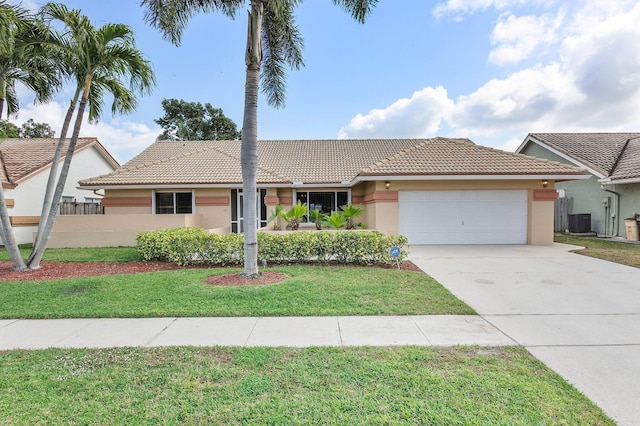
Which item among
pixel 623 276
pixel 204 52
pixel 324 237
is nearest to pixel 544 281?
pixel 623 276

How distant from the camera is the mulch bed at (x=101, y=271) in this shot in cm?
751

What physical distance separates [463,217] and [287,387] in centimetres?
1242

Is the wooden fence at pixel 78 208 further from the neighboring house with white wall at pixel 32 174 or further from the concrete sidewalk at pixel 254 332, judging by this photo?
the concrete sidewalk at pixel 254 332

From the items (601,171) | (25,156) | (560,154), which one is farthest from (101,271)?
(560,154)

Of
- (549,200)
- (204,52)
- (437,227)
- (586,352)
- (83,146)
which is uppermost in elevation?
(204,52)

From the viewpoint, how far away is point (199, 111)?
129 ft

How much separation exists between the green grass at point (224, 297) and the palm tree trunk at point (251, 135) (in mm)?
1137

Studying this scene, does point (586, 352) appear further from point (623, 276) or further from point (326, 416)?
point (623, 276)

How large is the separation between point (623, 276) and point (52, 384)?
36.9 ft

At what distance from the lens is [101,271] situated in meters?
9.00

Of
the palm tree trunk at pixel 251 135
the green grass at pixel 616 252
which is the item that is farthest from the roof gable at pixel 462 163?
the palm tree trunk at pixel 251 135

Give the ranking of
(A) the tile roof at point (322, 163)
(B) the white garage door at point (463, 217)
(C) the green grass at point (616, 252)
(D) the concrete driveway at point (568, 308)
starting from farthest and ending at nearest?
(B) the white garage door at point (463, 217) < (A) the tile roof at point (322, 163) < (C) the green grass at point (616, 252) < (D) the concrete driveway at point (568, 308)

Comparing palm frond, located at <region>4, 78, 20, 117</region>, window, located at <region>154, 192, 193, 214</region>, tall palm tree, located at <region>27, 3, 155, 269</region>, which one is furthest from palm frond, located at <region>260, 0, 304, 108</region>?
window, located at <region>154, 192, 193, 214</region>

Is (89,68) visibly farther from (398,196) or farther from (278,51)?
(398,196)
